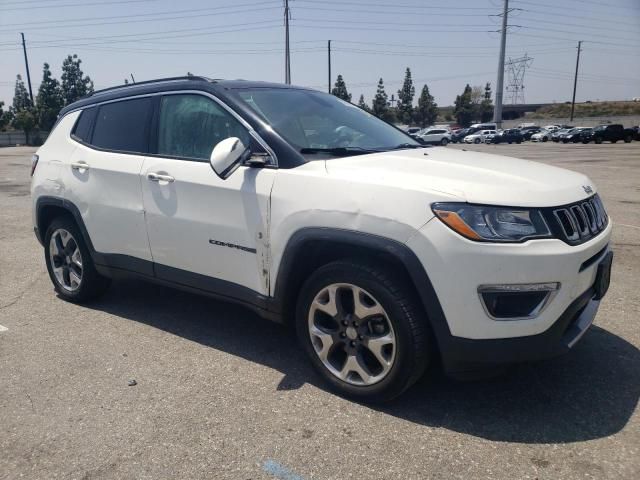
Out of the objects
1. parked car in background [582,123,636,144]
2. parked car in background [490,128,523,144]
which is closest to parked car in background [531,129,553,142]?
parked car in background [490,128,523,144]

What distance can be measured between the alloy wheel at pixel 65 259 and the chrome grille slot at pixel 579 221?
3.71 m

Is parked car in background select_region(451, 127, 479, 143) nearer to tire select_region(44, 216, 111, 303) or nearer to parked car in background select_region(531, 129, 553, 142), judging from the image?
parked car in background select_region(531, 129, 553, 142)

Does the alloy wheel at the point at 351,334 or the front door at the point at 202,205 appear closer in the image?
the alloy wheel at the point at 351,334

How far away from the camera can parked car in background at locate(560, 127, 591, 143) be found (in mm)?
45741

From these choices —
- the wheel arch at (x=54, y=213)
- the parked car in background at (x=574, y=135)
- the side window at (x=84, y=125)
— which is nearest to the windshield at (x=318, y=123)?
the side window at (x=84, y=125)

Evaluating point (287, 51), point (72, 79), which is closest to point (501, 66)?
point (287, 51)

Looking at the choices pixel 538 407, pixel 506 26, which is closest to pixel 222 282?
pixel 538 407

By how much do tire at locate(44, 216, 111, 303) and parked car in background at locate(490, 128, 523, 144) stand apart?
171 feet

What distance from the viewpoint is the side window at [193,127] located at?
3.43 metres

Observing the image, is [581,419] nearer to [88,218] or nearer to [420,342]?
[420,342]

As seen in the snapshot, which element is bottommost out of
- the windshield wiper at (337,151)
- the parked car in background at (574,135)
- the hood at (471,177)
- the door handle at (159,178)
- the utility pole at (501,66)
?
the parked car in background at (574,135)

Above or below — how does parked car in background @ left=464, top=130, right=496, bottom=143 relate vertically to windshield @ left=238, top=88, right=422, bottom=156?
below

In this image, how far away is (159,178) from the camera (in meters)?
3.62

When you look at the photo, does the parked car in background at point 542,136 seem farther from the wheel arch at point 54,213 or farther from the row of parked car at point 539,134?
the wheel arch at point 54,213
